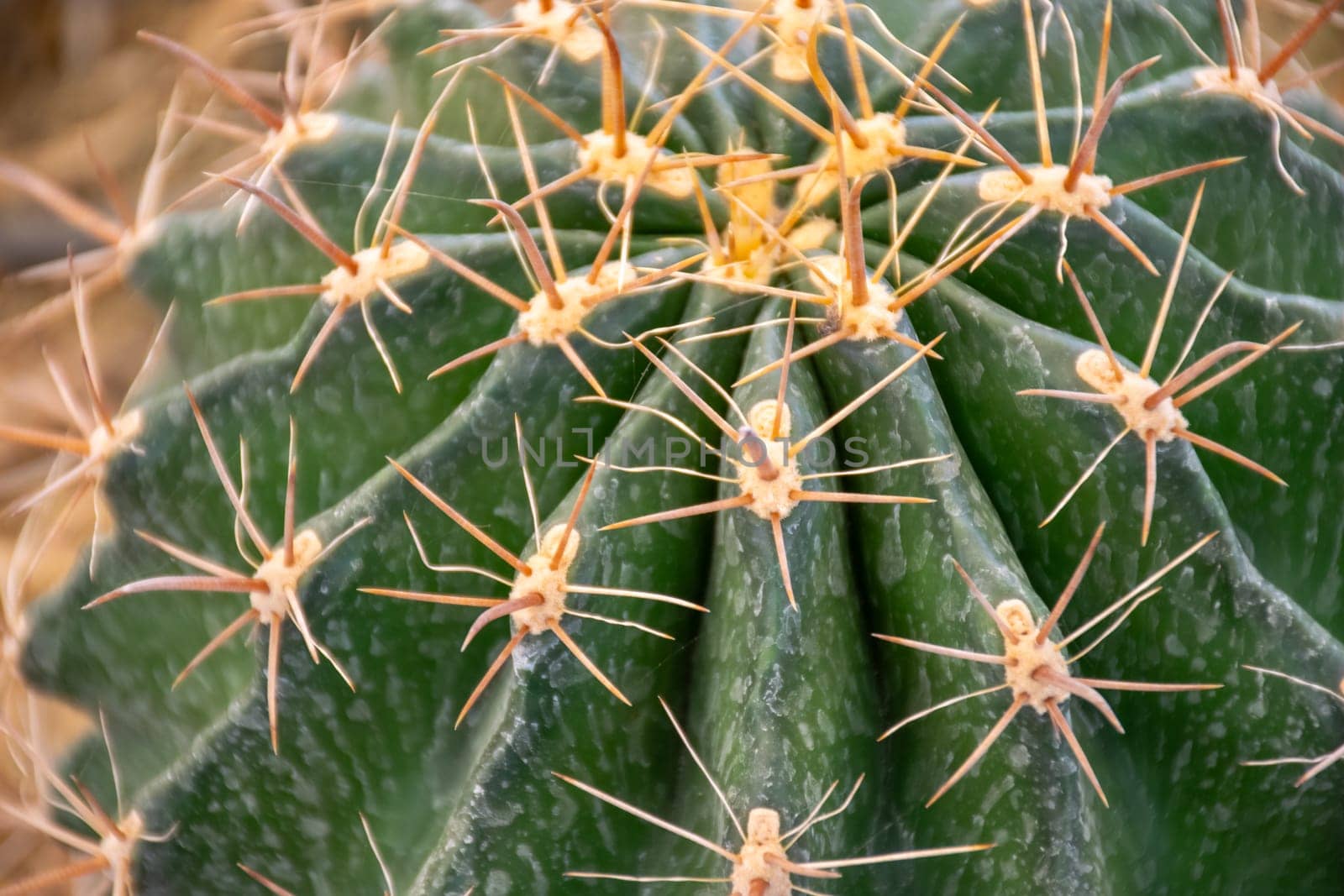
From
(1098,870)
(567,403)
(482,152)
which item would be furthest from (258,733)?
(1098,870)

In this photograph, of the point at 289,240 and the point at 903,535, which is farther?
the point at 289,240

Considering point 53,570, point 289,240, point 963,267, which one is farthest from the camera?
point 53,570

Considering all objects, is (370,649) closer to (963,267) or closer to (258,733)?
(258,733)

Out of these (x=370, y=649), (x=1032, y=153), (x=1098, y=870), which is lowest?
(x=1098, y=870)

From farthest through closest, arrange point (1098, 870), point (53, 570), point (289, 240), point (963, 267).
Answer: point (53, 570), point (289, 240), point (963, 267), point (1098, 870)

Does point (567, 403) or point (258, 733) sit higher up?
point (567, 403)

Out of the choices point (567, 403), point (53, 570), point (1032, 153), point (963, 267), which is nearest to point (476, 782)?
Answer: point (567, 403)

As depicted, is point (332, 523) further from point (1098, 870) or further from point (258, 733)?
point (1098, 870)
